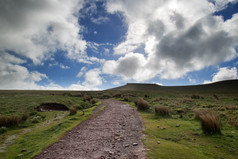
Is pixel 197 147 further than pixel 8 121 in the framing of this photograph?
No

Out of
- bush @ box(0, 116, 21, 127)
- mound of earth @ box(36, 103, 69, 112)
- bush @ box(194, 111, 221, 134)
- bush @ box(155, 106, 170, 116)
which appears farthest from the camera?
mound of earth @ box(36, 103, 69, 112)

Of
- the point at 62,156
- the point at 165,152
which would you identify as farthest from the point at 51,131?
the point at 165,152

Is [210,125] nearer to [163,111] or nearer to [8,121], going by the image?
[163,111]

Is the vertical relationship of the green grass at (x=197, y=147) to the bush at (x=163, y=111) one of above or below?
below

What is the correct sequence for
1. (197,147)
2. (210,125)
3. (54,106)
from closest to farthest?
(197,147), (210,125), (54,106)

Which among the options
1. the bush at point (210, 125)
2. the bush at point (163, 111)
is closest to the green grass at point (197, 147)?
the bush at point (210, 125)

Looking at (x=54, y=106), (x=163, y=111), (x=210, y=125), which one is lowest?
(x=54, y=106)

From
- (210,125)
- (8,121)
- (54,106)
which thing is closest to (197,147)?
(210,125)

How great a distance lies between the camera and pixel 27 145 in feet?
22.4

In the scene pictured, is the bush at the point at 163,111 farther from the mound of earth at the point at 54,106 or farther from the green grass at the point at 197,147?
the mound of earth at the point at 54,106

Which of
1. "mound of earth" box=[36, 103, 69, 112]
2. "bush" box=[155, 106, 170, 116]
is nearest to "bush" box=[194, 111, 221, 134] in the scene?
"bush" box=[155, 106, 170, 116]

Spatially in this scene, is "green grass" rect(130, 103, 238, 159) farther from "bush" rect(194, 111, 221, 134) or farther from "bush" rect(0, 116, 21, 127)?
"bush" rect(0, 116, 21, 127)

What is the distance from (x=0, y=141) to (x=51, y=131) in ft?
9.65

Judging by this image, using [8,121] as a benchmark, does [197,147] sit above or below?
below
